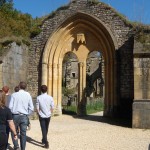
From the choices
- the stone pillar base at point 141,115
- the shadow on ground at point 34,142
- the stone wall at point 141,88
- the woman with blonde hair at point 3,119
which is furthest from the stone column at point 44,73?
the woman with blonde hair at point 3,119

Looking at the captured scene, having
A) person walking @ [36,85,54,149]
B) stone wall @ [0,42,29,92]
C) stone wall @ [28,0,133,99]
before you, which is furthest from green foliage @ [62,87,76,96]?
person walking @ [36,85,54,149]

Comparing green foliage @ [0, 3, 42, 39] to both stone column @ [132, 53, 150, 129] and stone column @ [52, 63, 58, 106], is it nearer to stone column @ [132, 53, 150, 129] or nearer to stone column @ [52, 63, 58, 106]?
stone column @ [52, 63, 58, 106]

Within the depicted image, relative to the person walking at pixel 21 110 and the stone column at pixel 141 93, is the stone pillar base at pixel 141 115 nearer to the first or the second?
the stone column at pixel 141 93

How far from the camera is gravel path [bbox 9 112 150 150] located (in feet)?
25.8

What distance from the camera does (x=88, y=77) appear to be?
34594 mm

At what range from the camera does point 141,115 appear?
37.8ft

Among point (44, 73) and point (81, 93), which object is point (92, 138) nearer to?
point (81, 93)

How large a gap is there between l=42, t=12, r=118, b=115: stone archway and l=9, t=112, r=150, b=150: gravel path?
391 centimetres

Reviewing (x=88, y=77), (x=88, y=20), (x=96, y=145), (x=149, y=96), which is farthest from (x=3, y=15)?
(x=88, y=77)

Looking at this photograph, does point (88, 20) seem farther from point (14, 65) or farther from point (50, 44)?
point (14, 65)

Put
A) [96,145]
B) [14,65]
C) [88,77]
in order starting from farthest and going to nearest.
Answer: [88,77]
[14,65]
[96,145]

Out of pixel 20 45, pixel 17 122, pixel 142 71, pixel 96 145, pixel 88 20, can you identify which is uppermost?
pixel 88 20

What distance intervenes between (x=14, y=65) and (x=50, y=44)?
2448 mm

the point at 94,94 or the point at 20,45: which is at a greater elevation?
the point at 20,45
